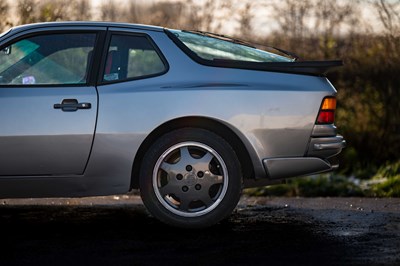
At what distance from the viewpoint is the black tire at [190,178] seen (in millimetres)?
6430

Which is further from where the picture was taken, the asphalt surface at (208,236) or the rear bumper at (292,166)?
the rear bumper at (292,166)

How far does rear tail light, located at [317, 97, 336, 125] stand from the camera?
6.51 metres

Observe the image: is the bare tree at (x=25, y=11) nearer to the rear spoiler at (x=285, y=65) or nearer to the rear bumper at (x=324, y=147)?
the rear spoiler at (x=285, y=65)

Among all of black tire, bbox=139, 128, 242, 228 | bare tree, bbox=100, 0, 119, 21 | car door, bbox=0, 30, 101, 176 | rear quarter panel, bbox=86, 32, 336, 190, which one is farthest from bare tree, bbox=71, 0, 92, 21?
black tire, bbox=139, 128, 242, 228

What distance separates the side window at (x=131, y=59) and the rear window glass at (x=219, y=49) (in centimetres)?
25

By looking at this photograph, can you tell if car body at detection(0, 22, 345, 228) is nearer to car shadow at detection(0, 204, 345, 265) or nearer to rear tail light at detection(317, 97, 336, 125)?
rear tail light at detection(317, 97, 336, 125)

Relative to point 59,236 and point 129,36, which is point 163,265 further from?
point 129,36

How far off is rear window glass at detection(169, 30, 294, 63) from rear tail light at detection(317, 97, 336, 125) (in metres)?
0.50

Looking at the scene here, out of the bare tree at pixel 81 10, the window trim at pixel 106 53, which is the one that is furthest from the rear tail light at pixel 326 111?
the bare tree at pixel 81 10

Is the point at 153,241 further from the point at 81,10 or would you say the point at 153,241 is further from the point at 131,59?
the point at 81,10

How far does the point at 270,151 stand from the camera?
21.1 ft

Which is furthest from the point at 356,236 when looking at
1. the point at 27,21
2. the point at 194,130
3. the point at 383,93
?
the point at 27,21

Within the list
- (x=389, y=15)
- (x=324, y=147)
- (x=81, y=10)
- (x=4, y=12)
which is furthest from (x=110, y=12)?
(x=324, y=147)

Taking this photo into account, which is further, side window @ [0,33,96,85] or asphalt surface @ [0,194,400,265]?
side window @ [0,33,96,85]
